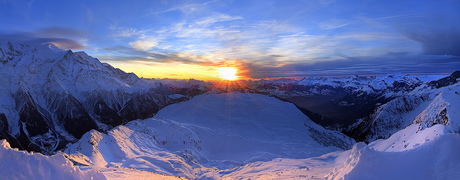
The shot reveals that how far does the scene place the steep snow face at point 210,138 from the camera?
38.2 metres

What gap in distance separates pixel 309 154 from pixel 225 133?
1158 inches

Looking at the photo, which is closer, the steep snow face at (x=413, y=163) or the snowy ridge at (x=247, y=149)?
the steep snow face at (x=413, y=163)

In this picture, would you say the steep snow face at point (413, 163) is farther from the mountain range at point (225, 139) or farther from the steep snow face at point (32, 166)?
the steep snow face at point (32, 166)

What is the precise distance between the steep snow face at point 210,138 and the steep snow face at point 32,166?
14.4 meters

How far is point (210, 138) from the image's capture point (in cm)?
7306

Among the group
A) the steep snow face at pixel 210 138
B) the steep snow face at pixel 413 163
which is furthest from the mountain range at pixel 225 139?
the steep snow face at pixel 210 138

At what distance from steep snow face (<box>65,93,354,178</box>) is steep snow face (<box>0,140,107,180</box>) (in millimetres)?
14350

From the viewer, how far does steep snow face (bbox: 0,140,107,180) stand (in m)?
14.9

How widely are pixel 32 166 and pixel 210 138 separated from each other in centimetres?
5870

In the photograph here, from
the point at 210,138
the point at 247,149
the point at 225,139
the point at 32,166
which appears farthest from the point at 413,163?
the point at 225,139

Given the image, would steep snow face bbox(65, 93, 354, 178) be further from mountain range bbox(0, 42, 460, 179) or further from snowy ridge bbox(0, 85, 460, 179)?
mountain range bbox(0, 42, 460, 179)

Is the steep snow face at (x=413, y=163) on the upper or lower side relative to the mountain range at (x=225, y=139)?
upper

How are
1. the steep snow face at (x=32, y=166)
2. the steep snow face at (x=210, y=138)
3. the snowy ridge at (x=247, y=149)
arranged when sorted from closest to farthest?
the steep snow face at (x=32, y=166), the snowy ridge at (x=247, y=149), the steep snow face at (x=210, y=138)

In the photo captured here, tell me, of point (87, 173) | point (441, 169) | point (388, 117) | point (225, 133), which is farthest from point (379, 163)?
point (388, 117)
